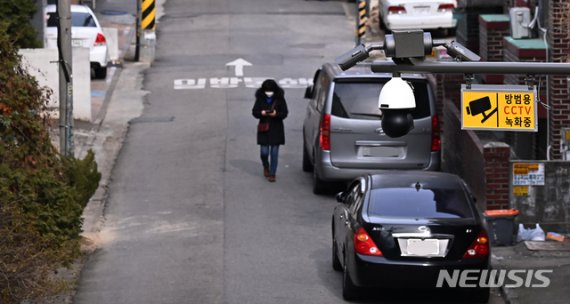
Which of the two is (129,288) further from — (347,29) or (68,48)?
(347,29)

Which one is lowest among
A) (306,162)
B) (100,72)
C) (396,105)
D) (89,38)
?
(306,162)

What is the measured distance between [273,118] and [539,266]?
6.33m

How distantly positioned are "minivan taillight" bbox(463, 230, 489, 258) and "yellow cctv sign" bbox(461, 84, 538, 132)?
1.61m

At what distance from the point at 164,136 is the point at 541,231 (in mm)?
9718

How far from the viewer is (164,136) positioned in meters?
25.1

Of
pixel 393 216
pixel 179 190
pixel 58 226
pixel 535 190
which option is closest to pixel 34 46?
pixel 179 190

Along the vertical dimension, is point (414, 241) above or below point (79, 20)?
below

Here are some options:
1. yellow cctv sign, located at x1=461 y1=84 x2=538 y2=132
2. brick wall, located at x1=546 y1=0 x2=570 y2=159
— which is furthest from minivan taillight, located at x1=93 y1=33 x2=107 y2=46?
yellow cctv sign, located at x1=461 y1=84 x2=538 y2=132

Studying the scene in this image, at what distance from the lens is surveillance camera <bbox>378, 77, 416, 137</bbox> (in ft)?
30.6

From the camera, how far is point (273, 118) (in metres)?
21.0

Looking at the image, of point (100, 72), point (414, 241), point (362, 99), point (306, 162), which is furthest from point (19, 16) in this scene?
point (414, 241)

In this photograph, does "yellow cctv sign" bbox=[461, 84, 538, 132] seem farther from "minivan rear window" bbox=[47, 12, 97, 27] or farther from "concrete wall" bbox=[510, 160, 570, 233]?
"minivan rear window" bbox=[47, 12, 97, 27]

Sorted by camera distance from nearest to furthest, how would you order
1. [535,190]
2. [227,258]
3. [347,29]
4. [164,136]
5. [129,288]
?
1. [129,288]
2. [227,258]
3. [535,190]
4. [164,136]
5. [347,29]

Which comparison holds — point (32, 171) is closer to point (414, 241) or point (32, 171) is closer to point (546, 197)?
point (414, 241)
